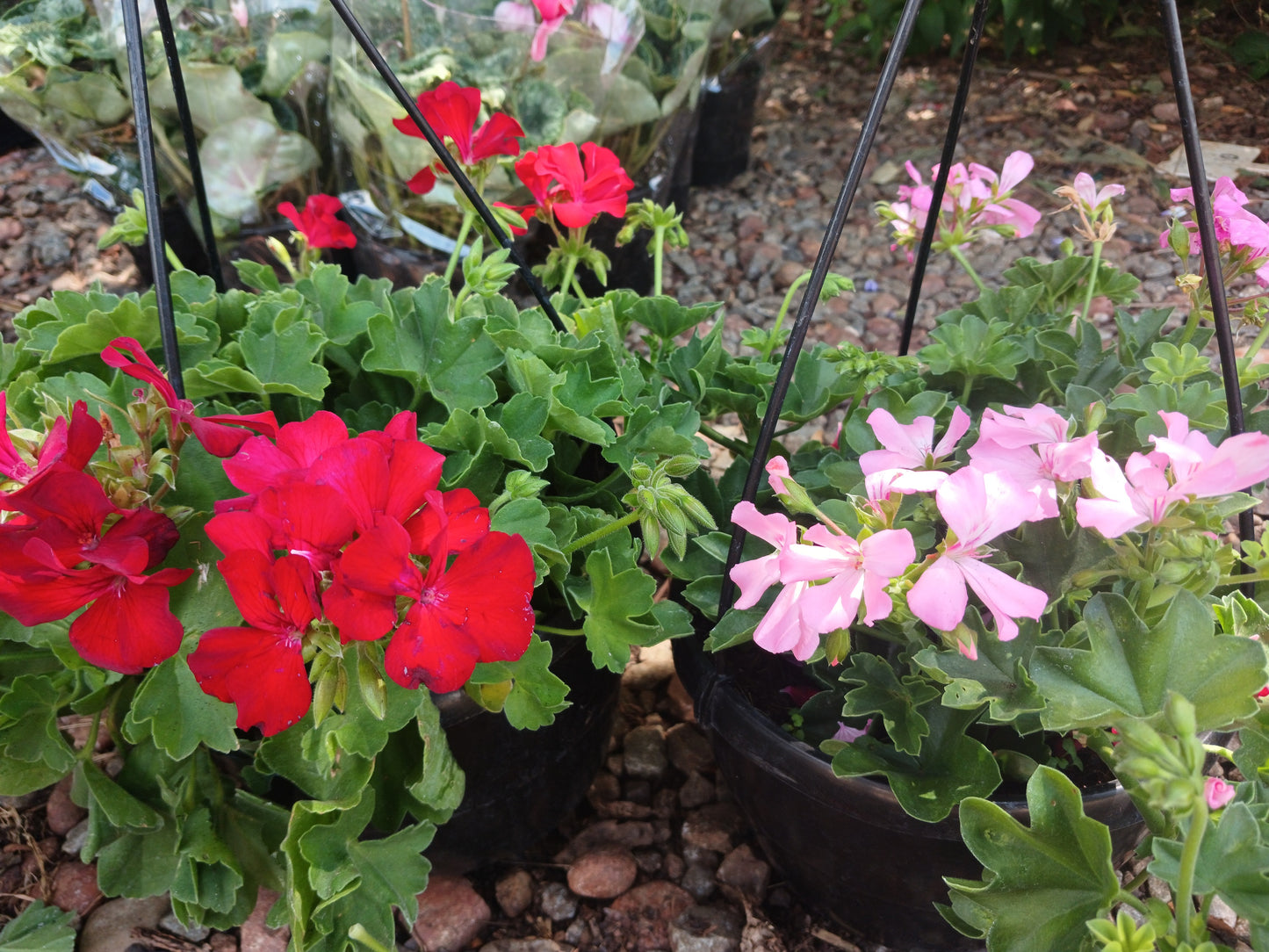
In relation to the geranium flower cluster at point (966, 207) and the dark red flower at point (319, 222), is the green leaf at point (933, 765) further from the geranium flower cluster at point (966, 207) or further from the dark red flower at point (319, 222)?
the dark red flower at point (319, 222)

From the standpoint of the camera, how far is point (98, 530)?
0.76m

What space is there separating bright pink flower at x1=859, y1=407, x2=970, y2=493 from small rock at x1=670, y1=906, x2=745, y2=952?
65cm

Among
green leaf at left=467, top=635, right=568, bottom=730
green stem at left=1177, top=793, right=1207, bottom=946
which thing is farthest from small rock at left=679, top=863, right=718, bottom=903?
green stem at left=1177, top=793, right=1207, bottom=946

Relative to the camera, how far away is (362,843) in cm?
98

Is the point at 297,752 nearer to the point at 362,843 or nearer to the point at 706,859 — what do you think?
the point at 362,843

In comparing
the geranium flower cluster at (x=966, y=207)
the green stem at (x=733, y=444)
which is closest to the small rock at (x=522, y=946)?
the green stem at (x=733, y=444)

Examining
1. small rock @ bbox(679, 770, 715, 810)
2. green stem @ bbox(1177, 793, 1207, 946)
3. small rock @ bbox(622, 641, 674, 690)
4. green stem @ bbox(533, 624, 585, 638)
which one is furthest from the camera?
small rock @ bbox(622, 641, 674, 690)

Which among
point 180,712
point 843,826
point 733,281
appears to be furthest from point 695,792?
point 733,281

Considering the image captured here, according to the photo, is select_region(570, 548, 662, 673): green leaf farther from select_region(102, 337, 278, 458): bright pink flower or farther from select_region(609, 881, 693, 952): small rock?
select_region(609, 881, 693, 952): small rock

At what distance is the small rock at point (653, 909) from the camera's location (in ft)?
4.08

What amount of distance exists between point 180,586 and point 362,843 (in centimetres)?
31

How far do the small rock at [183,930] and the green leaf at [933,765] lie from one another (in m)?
0.83

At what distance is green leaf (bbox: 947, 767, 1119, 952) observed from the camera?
0.76 metres

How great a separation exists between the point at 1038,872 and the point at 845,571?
28 centimetres
